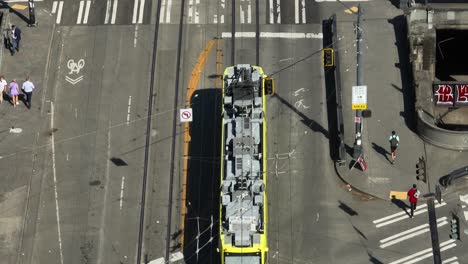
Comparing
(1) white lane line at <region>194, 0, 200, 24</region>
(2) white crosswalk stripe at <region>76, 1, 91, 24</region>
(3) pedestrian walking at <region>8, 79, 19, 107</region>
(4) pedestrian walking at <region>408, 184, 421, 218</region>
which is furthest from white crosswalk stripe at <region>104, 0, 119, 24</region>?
(4) pedestrian walking at <region>408, 184, 421, 218</region>

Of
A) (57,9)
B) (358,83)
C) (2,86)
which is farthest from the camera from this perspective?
(57,9)

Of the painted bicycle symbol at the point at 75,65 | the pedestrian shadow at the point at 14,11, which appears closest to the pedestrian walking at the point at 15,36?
the pedestrian shadow at the point at 14,11

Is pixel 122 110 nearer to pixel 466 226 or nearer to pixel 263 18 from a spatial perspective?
pixel 263 18

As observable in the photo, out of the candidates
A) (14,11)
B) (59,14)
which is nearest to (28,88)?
(59,14)

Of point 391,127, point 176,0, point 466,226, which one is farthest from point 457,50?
point 176,0

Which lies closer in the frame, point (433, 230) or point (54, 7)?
point (433, 230)

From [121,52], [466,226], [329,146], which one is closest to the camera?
[466,226]

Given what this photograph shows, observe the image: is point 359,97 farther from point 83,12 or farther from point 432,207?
point 83,12
